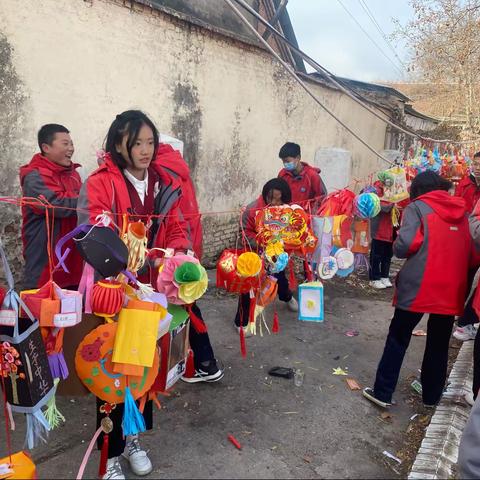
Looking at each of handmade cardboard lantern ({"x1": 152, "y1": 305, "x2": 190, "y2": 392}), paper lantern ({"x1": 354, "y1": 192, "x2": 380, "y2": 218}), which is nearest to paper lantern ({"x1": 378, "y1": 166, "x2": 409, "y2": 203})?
paper lantern ({"x1": 354, "y1": 192, "x2": 380, "y2": 218})

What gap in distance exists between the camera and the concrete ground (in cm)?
269

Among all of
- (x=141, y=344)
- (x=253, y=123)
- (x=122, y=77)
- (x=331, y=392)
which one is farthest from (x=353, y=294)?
(x=141, y=344)

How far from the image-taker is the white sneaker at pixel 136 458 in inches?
99.7

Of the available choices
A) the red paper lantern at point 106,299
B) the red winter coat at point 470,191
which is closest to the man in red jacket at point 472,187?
the red winter coat at point 470,191

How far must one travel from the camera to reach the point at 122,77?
5.31 meters

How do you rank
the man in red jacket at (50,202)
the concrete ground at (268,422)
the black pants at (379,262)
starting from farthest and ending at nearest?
the black pants at (379,262), the man in red jacket at (50,202), the concrete ground at (268,422)

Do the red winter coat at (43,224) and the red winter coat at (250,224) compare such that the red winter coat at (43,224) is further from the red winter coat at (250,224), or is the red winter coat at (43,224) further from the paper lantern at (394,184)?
the paper lantern at (394,184)

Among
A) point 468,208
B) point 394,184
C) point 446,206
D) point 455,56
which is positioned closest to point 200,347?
point 446,206

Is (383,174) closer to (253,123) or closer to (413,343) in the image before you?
(413,343)

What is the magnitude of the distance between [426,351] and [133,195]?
2.32 metres

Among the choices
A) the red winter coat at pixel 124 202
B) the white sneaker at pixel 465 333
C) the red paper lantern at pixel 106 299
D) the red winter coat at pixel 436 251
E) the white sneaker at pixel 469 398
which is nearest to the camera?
the red paper lantern at pixel 106 299

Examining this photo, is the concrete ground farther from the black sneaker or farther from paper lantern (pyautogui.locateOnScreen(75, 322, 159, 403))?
paper lantern (pyautogui.locateOnScreen(75, 322, 159, 403))

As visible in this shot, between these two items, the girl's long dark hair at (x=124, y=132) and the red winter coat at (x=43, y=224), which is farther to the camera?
the red winter coat at (x=43, y=224)

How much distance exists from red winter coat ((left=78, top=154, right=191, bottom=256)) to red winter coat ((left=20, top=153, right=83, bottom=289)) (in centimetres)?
82
